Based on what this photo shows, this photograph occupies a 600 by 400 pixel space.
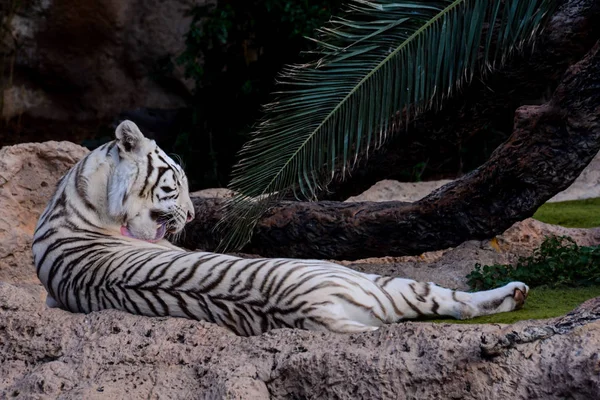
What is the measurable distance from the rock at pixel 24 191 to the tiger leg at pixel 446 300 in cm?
344

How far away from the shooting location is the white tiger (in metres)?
4.30

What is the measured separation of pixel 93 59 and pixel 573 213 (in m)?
6.90

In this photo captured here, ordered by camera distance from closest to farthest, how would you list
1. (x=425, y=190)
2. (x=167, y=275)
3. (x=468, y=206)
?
(x=167, y=275)
(x=468, y=206)
(x=425, y=190)

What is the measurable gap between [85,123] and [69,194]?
721 centimetres

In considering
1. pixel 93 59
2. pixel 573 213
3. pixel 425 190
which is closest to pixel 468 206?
pixel 573 213

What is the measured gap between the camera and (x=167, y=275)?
4496 millimetres

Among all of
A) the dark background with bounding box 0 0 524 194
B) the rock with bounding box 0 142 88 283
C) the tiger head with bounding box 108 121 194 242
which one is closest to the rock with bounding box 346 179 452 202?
the dark background with bounding box 0 0 524 194

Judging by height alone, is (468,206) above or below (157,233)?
above

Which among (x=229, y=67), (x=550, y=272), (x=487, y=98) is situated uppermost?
(x=487, y=98)

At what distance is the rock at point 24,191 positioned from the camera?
690cm

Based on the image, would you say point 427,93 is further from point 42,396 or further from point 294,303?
point 42,396

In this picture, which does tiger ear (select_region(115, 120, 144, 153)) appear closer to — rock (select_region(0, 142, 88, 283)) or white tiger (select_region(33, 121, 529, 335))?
white tiger (select_region(33, 121, 529, 335))

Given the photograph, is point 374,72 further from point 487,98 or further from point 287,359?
point 287,359

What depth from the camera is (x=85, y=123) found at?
12.2m
